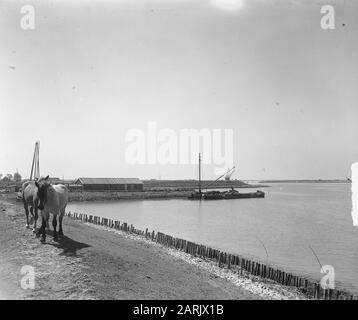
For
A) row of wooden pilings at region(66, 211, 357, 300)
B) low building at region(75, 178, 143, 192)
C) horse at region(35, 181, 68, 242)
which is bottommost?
row of wooden pilings at region(66, 211, 357, 300)

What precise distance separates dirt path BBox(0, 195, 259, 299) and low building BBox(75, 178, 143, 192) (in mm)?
71439

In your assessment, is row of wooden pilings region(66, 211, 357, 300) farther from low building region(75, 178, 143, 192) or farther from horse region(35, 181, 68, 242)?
low building region(75, 178, 143, 192)

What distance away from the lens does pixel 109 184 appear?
8988 cm

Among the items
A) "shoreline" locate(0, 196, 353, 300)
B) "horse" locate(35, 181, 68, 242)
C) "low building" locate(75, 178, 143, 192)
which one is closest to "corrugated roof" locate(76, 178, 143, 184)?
"low building" locate(75, 178, 143, 192)

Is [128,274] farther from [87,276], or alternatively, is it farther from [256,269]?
[256,269]

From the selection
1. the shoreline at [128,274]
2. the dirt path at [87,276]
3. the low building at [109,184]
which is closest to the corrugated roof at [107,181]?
the low building at [109,184]

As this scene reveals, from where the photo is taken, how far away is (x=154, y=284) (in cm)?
1214

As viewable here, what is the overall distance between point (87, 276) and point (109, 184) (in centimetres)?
8093

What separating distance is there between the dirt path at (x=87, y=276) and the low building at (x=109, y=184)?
71439 mm

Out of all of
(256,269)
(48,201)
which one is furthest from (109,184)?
(48,201)

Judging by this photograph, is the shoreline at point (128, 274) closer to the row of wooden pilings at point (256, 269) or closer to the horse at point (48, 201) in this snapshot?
the row of wooden pilings at point (256, 269)

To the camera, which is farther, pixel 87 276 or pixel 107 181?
pixel 107 181

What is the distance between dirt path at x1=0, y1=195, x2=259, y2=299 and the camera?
380 inches
